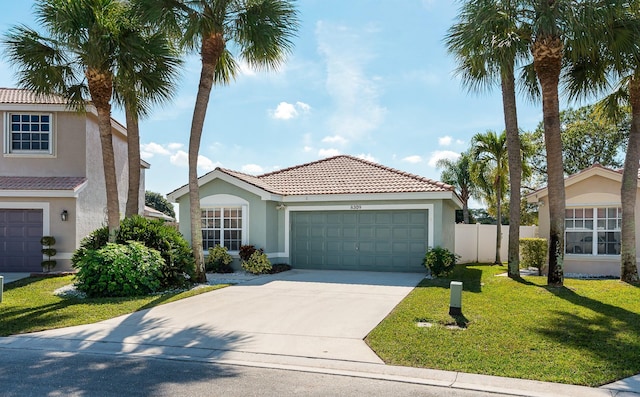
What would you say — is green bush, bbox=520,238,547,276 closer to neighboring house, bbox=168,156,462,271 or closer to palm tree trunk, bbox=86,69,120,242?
neighboring house, bbox=168,156,462,271

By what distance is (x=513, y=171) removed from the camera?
47.9ft

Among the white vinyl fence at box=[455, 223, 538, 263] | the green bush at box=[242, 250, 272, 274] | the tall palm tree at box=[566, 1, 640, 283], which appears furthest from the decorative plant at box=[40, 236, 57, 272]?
the white vinyl fence at box=[455, 223, 538, 263]

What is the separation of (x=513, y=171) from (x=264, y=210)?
846 centimetres

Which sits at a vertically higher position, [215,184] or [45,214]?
[215,184]

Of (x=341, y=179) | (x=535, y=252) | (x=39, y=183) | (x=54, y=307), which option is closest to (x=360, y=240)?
(x=341, y=179)

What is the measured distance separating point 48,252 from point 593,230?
19.1 meters

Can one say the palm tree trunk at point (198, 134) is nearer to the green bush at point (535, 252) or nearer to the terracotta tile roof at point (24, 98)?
the terracotta tile roof at point (24, 98)

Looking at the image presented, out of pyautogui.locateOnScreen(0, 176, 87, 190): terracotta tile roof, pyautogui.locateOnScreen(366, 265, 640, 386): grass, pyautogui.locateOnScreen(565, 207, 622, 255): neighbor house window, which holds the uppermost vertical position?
pyautogui.locateOnScreen(0, 176, 87, 190): terracotta tile roof

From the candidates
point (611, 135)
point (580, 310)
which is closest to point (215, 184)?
point (580, 310)

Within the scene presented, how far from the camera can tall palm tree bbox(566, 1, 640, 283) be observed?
446 inches

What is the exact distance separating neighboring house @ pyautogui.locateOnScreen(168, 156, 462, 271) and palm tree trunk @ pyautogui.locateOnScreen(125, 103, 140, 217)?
2.32 meters

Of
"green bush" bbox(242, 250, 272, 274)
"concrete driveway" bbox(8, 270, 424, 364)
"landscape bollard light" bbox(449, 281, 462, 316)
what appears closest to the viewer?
"concrete driveway" bbox(8, 270, 424, 364)

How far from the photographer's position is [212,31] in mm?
12688

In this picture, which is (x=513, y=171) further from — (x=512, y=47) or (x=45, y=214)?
(x=45, y=214)
